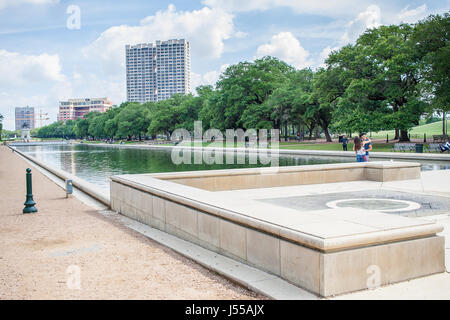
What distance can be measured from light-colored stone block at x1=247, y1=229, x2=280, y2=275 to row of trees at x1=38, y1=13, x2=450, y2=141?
34607 mm

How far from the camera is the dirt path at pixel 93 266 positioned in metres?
4.86

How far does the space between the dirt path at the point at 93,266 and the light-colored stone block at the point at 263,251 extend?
0.46 metres

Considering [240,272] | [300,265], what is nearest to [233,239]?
[240,272]

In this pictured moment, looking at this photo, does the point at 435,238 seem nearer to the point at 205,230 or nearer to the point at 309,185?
the point at 205,230

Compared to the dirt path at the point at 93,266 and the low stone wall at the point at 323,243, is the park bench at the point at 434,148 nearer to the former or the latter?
the dirt path at the point at 93,266

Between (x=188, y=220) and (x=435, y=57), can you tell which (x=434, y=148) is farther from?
(x=188, y=220)

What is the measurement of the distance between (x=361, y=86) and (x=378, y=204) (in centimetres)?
3426

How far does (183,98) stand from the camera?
3947 inches

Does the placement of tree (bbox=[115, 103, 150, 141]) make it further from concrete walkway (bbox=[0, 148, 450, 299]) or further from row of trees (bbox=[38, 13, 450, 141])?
concrete walkway (bbox=[0, 148, 450, 299])

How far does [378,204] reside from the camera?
959 cm

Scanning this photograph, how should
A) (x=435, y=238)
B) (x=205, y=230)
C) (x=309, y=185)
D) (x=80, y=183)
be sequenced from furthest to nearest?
1. (x=80, y=183)
2. (x=309, y=185)
3. (x=205, y=230)
4. (x=435, y=238)

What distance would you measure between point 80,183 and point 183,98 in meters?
85.8
